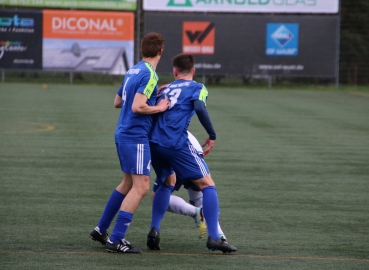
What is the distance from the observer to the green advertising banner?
31266 millimetres

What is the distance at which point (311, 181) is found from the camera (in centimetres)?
964

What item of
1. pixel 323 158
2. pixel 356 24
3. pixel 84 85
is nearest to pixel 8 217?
pixel 323 158

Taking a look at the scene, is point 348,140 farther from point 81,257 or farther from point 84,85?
point 84,85

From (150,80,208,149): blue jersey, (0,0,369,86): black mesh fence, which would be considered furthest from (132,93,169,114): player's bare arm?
(0,0,369,86): black mesh fence

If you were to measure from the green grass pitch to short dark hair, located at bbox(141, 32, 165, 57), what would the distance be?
1627 millimetres

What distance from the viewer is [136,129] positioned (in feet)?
18.6

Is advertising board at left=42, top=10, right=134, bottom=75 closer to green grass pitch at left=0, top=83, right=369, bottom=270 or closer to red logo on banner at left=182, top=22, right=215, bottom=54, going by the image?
red logo on banner at left=182, top=22, right=215, bottom=54

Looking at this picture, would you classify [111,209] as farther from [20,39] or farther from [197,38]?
[20,39]

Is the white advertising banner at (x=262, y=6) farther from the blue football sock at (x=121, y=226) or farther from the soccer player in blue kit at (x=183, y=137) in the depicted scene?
the blue football sock at (x=121, y=226)

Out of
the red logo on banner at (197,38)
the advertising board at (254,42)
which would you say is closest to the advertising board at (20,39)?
the advertising board at (254,42)

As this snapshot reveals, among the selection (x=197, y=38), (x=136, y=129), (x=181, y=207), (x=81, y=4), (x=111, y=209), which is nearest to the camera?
(x=136, y=129)

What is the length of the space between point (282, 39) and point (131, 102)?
2596cm

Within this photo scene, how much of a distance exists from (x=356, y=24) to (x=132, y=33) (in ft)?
37.5

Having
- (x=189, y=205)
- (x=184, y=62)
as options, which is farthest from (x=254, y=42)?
(x=184, y=62)
